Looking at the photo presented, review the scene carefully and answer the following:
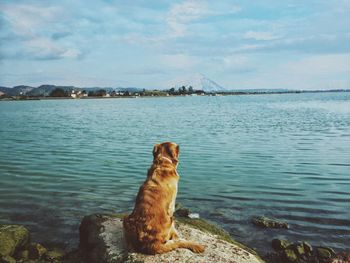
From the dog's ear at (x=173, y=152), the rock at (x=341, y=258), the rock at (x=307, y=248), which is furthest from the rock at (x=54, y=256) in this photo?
the rock at (x=341, y=258)

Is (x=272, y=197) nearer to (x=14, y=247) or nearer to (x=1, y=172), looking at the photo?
(x=14, y=247)

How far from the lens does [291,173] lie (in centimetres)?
2150

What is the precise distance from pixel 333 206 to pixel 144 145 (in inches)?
789

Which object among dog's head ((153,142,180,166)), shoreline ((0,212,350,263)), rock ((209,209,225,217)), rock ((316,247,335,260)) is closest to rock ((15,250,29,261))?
shoreline ((0,212,350,263))

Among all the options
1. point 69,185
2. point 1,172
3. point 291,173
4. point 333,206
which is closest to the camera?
point 333,206

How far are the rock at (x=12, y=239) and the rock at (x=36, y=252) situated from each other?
21 centimetres

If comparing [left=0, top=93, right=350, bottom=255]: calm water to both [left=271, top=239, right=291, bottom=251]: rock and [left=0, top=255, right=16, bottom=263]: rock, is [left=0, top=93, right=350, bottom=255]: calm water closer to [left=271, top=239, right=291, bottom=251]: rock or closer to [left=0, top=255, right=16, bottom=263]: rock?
[left=271, top=239, right=291, bottom=251]: rock

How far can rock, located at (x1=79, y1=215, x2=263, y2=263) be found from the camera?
7.60 m

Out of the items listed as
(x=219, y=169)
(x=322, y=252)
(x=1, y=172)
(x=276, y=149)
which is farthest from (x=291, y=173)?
(x=1, y=172)

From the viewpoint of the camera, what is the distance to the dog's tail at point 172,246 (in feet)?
24.8

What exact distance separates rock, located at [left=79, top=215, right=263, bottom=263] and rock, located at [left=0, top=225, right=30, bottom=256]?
1996 mm

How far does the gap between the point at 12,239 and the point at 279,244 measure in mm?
7582

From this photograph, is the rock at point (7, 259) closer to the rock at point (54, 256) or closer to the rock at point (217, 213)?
the rock at point (54, 256)

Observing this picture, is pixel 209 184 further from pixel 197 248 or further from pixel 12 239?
pixel 197 248
